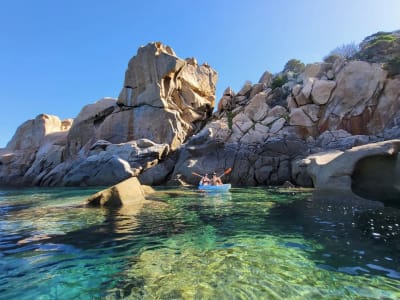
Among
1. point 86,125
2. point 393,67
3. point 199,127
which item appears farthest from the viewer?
point 199,127

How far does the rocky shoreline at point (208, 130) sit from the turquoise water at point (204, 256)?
→ 263 inches

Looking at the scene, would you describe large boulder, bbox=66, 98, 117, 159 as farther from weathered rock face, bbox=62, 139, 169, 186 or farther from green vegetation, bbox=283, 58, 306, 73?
green vegetation, bbox=283, 58, 306, 73

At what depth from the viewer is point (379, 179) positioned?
13562mm

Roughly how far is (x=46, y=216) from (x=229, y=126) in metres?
28.3

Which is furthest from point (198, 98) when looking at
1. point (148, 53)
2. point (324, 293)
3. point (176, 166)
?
point (324, 293)

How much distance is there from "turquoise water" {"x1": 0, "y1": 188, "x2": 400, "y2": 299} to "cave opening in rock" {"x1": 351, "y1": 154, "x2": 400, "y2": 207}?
211 centimetres

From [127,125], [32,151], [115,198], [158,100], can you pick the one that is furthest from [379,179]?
[32,151]

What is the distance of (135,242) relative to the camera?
24.6 feet

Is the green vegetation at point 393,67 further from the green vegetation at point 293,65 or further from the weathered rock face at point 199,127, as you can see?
the green vegetation at point 293,65

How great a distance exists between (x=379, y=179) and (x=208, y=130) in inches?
914

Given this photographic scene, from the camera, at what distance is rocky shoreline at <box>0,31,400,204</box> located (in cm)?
2897

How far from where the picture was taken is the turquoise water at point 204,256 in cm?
462

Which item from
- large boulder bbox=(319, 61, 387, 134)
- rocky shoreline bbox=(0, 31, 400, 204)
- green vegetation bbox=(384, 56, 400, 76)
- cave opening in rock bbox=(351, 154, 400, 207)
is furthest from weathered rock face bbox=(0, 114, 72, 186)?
green vegetation bbox=(384, 56, 400, 76)

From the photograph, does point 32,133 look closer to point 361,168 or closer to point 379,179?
point 361,168
